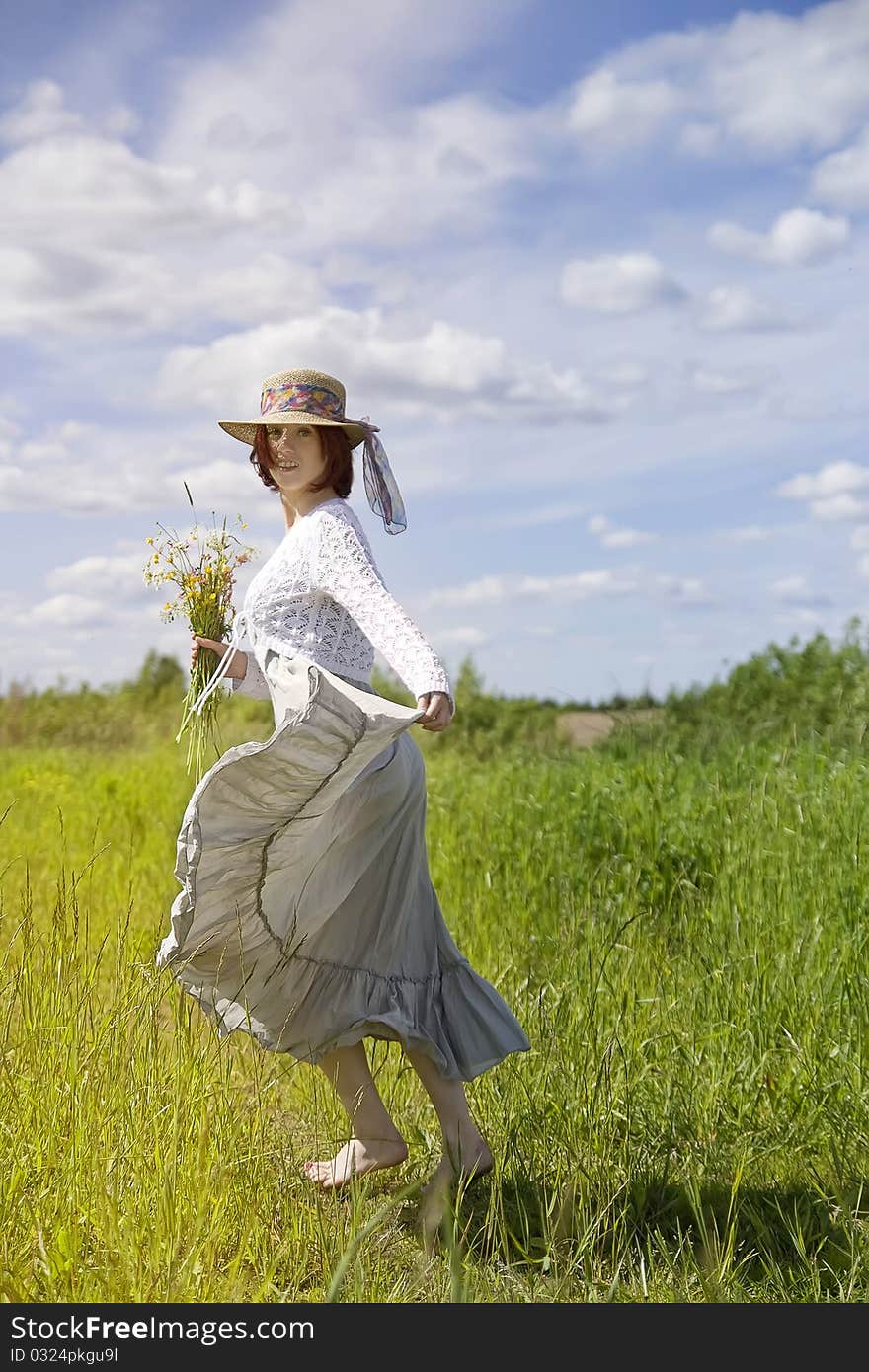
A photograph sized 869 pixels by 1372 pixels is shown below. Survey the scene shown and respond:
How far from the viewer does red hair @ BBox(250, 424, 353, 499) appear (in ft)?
11.0

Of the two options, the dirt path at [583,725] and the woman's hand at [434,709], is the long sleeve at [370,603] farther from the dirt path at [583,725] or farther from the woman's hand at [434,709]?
the dirt path at [583,725]

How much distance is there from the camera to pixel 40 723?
1373 cm

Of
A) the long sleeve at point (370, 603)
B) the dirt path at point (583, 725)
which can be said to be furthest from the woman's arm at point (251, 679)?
the dirt path at point (583, 725)

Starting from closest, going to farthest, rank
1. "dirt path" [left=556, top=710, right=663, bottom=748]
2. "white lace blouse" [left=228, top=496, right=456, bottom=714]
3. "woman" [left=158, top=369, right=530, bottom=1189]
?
"woman" [left=158, top=369, right=530, bottom=1189]
"white lace blouse" [left=228, top=496, right=456, bottom=714]
"dirt path" [left=556, top=710, right=663, bottom=748]

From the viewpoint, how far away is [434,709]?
9.25ft

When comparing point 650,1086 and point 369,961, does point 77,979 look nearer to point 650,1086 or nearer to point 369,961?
point 369,961

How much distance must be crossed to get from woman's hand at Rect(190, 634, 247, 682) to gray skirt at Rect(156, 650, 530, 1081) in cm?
21

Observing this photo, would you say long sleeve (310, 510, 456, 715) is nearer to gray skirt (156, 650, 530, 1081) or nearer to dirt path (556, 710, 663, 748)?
gray skirt (156, 650, 530, 1081)

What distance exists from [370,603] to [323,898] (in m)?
0.73

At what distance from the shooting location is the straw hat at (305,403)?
A: 331 cm

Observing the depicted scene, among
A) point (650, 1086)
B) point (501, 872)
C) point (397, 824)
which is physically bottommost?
point (650, 1086)

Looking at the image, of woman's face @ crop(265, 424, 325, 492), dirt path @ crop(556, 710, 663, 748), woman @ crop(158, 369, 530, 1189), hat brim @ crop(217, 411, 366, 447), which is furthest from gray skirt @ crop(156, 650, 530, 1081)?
dirt path @ crop(556, 710, 663, 748)
